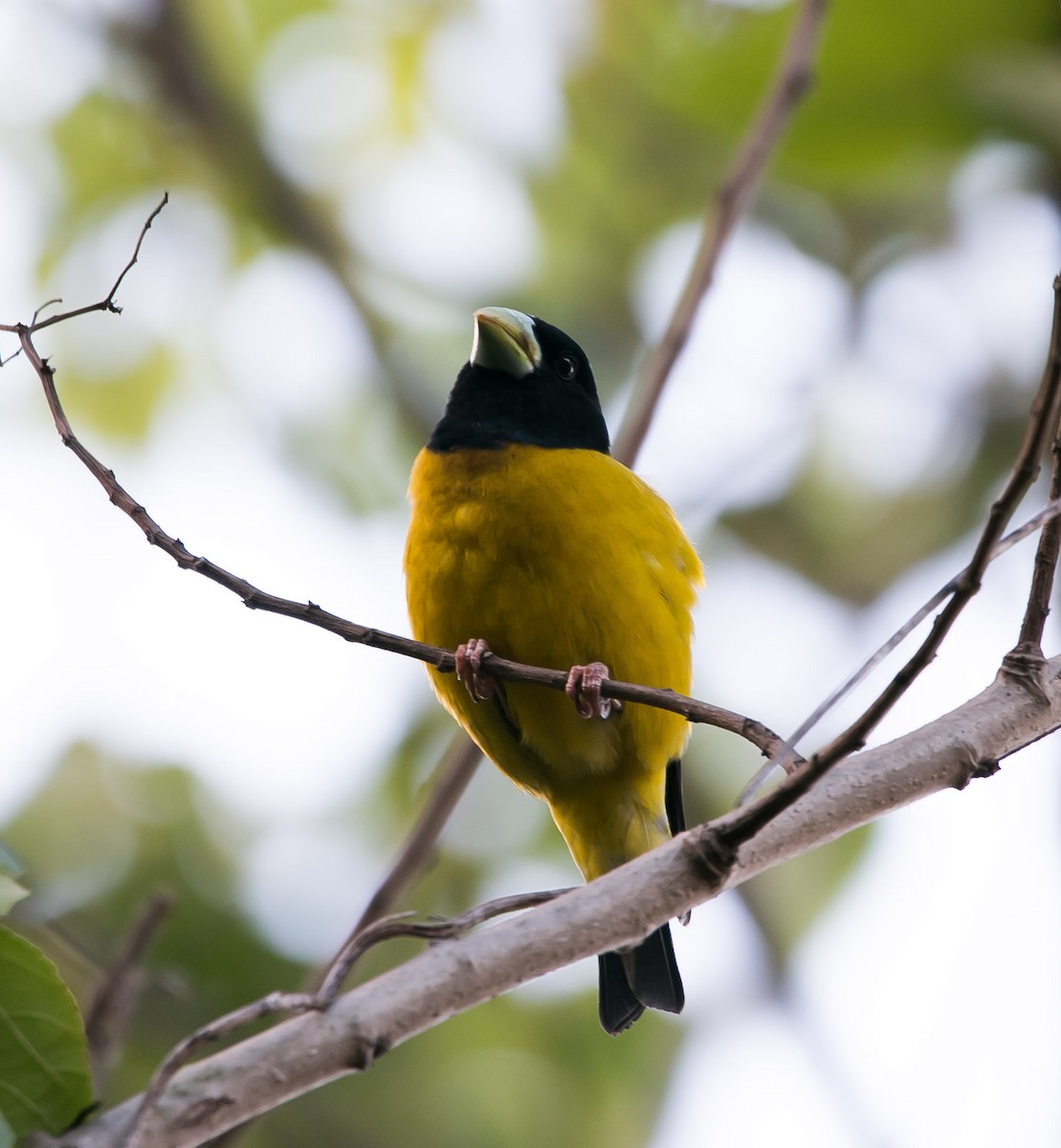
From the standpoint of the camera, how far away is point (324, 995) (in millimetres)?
1970

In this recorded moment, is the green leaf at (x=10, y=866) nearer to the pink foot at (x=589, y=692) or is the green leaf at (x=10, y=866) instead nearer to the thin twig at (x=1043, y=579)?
the pink foot at (x=589, y=692)

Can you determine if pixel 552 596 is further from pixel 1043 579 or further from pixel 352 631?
pixel 1043 579

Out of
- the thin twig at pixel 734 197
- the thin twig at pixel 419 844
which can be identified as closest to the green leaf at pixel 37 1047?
the thin twig at pixel 419 844

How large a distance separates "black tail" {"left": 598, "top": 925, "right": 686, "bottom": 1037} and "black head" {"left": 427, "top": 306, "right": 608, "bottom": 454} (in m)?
1.41

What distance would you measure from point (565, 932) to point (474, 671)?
1.33m

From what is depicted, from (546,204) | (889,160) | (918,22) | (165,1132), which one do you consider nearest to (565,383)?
(889,160)

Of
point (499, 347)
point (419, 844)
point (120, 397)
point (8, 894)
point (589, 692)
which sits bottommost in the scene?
point (8, 894)

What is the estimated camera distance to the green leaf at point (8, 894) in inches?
86.0

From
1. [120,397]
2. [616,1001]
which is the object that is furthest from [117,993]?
[120,397]

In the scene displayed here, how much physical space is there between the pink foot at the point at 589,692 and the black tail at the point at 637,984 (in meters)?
0.59

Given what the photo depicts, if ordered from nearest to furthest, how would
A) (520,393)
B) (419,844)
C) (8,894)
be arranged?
(8,894) → (419,844) → (520,393)

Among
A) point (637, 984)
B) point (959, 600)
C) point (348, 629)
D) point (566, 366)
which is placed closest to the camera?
point (959, 600)

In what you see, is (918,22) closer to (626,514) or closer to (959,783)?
(626,514)

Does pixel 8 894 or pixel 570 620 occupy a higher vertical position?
pixel 570 620
